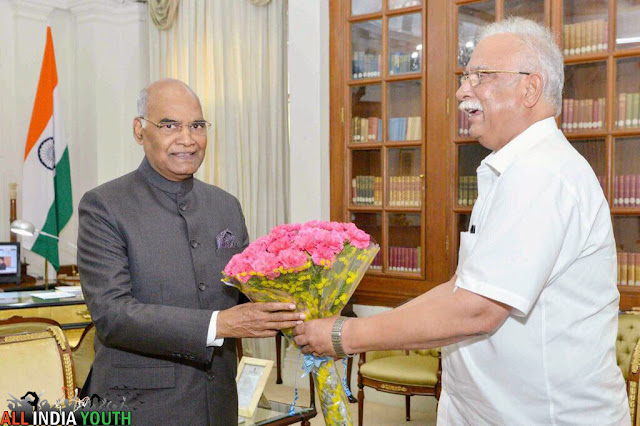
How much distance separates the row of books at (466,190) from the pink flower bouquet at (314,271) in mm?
3283

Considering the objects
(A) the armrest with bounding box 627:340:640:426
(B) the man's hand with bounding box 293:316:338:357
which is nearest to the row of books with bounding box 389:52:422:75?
(A) the armrest with bounding box 627:340:640:426

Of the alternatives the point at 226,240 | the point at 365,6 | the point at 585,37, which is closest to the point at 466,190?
the point at 585,37

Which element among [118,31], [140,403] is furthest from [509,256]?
[118,31]

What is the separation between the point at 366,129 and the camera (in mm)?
5465

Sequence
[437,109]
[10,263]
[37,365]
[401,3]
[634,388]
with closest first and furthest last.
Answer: [37,365] < [634,388] < [437,109] < [401,3] < [10,263]

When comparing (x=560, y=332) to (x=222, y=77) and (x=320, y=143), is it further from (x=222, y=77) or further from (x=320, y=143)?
(x=222, y=77)

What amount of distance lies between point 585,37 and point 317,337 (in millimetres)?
3546

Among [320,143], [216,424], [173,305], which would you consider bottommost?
[216,424]

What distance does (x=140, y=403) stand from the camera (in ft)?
6.73

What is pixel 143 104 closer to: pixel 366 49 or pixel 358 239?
pixel 358 239

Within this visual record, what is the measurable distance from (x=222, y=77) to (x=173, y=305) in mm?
5193

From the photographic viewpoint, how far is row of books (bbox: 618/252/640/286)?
4.38 m

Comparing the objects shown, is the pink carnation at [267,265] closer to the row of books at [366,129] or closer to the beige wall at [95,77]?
the row of books at [366,129]

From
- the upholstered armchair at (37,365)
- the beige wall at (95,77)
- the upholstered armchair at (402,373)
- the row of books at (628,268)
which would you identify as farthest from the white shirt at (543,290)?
the beige wall at (95,77)
